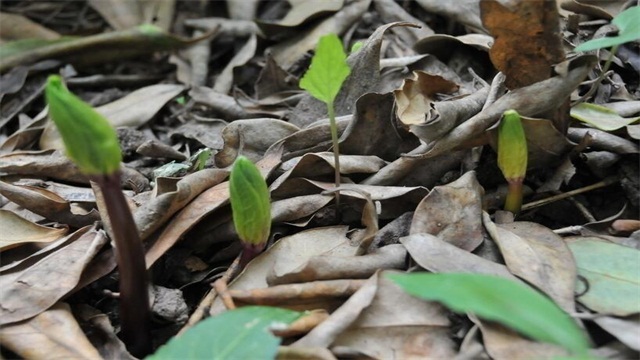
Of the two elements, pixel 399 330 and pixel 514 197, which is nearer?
pixel 399 330

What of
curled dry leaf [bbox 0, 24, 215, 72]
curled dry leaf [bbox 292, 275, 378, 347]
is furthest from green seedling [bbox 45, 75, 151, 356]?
curled dry leaf [bbox 0, 24, 215, 72]

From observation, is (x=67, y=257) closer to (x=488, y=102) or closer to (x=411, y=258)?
(x=411, y=258)

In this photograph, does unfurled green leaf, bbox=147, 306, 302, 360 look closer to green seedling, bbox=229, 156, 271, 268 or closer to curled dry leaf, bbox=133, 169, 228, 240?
green seedling, bbox=229, 156, 271, 268

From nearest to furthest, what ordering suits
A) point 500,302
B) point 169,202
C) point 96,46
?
1. point 500,302
2. point 169,202
3. point 96,46

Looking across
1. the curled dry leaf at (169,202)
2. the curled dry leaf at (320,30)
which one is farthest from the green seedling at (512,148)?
the curled dry leaf at (320,30)

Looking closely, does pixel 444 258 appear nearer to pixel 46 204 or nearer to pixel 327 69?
pixel 327 69

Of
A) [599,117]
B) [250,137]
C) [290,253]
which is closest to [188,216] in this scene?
[290,253]
